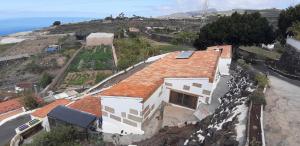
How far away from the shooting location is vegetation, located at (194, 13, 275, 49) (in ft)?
104

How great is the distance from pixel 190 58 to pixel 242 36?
39.1 feet

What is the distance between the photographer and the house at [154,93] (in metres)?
16.7

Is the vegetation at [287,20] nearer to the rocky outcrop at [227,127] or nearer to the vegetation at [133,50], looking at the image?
the rocky outcrop at [227,127]

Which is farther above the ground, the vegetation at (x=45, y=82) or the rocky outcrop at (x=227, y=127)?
the rocky outcrop at (x=227, y=127)

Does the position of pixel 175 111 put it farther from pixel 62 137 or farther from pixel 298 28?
pixel 298 28

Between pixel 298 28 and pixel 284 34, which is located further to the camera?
pixel 284 34

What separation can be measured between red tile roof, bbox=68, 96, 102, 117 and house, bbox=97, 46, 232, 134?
3.07 metres

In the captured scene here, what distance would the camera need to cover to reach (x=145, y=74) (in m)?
20.6

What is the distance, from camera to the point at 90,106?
21812 mm

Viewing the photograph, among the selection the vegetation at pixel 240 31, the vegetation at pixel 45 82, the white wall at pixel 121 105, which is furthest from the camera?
the vegetation at pixel 45 82

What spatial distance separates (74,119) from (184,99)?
326 inches

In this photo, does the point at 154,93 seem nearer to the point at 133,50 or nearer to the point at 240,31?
the point at 240,31

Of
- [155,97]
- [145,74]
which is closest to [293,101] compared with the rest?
[155,97]

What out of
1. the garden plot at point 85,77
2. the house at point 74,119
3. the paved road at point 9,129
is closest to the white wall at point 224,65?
the house at point 74,119
